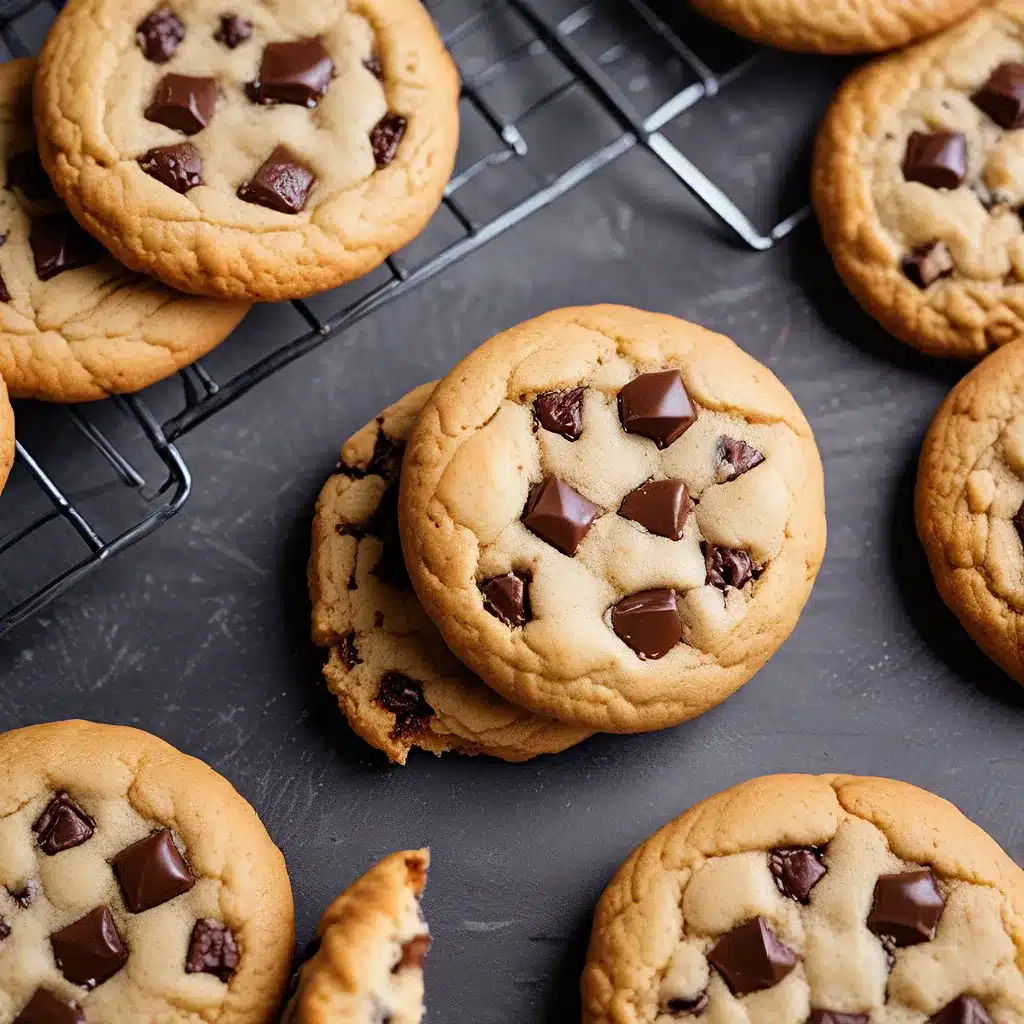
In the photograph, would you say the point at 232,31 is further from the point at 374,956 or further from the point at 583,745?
the point at 374,956

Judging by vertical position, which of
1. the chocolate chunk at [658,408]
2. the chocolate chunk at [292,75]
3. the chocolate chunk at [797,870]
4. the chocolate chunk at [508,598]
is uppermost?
the chocolate chunk at [292,75]

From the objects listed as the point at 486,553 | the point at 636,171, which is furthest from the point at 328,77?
the point at 486,553

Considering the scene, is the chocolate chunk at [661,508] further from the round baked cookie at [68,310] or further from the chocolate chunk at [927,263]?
the round baked cookie at [68,310]

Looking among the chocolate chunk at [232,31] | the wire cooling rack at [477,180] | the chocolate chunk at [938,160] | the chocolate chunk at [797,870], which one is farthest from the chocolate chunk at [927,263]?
the chocolate chunk at [232,31]

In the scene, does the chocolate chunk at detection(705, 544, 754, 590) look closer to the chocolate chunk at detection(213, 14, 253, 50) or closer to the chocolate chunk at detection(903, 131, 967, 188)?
the chocolate chunk at detection(903, 131, 967, 188)

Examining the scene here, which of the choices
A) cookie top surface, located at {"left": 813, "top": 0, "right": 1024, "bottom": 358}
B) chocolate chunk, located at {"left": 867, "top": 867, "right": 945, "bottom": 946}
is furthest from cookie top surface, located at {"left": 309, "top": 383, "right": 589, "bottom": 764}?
cookie top surface, located at {"left": 813, "top": 0, "right": 1024, "bottom": 358}

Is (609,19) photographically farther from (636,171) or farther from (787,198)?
(787,198)
